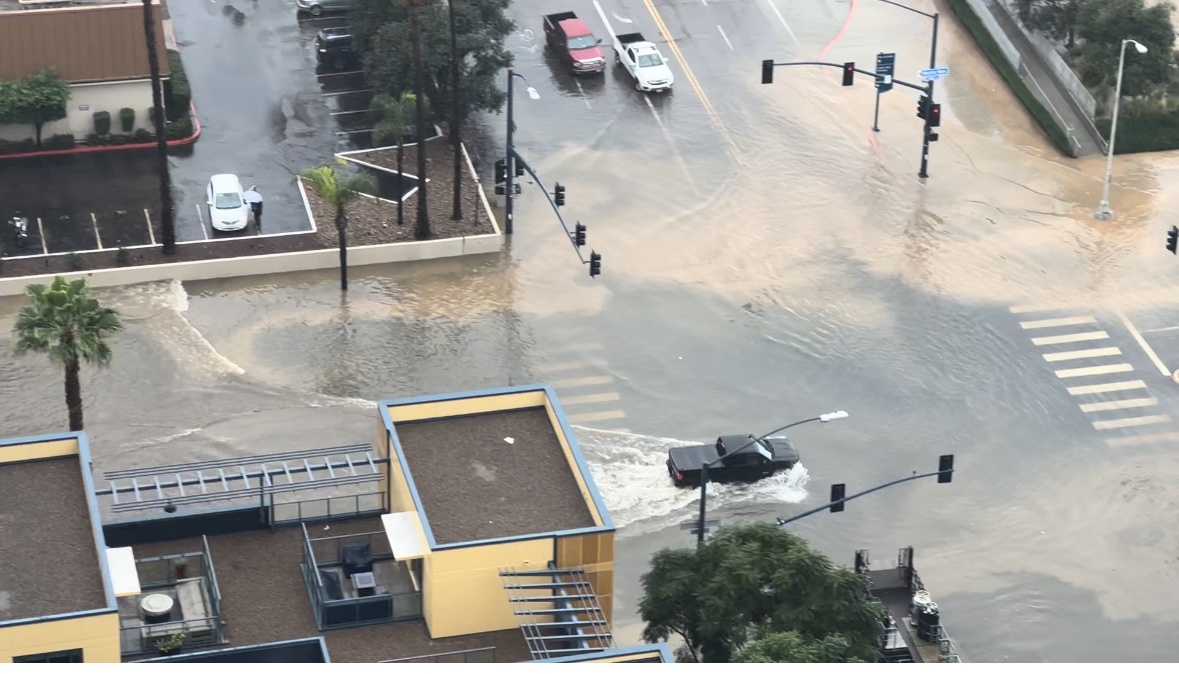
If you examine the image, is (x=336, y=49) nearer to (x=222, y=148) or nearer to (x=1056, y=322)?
(x=222, y=148)

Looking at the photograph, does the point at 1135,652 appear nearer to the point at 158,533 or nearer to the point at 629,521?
the point at 629,521

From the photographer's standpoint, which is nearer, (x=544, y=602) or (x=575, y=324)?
(x=544, y=602)

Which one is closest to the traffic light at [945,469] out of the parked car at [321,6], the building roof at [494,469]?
the building roof at [494,469]

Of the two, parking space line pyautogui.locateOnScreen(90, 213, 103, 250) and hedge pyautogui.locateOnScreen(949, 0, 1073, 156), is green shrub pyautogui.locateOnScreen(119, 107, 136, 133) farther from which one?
hedge pyautogui.locateOnScreen(949, 0, 1073, 156)

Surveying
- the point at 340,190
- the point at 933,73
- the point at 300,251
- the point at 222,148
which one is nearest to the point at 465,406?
the point at 340,190

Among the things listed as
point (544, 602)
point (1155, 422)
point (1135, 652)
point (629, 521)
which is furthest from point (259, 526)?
point (1155, 422)

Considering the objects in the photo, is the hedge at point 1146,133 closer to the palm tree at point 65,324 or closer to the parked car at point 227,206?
the parked car at point 227,206

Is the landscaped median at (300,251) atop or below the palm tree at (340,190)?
below
